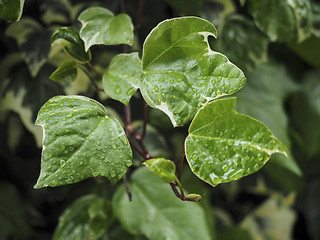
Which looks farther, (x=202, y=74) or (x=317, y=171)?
(x=317, y=171)

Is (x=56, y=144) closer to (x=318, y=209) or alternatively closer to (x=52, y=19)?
(x=52, y=19)

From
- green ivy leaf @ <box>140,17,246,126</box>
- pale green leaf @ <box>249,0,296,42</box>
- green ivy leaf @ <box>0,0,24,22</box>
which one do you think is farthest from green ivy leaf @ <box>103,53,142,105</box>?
pale green leaf @ <box>249,0,296,42</box>

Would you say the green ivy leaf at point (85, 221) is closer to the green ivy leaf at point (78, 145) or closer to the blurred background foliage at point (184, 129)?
the blurred background foliage at point (184, 129)

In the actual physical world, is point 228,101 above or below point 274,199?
above

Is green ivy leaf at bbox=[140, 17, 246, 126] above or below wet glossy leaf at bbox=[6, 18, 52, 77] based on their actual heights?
above

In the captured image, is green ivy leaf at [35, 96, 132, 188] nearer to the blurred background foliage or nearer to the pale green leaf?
the blurred background foliage

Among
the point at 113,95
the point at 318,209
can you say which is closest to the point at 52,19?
the point at 113,95

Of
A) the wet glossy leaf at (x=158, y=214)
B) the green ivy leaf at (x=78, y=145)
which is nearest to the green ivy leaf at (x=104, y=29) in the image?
the green ivy leaf at (x=78, y=145)
